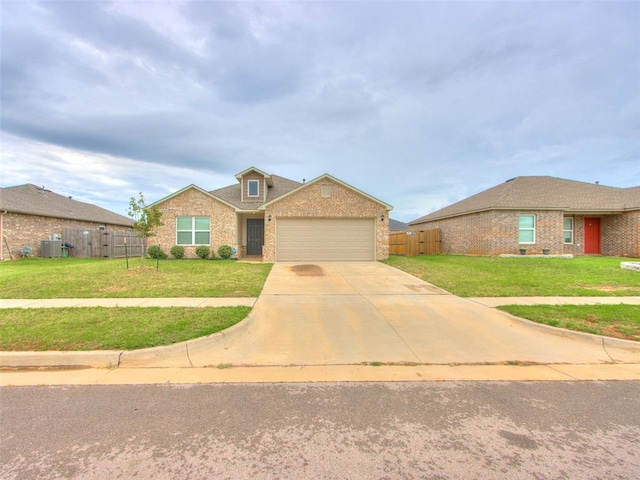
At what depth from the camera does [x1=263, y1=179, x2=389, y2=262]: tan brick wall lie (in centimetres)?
1597

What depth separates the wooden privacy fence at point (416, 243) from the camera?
Result: 20.8m

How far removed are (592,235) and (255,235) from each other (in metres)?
21.3

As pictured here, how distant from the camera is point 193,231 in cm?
1745

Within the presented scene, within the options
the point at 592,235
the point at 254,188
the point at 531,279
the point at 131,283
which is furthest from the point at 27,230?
the point at 592,235

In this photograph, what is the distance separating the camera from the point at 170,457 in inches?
97.3

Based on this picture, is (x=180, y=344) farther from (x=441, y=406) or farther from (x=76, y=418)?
(x=441, y=406)

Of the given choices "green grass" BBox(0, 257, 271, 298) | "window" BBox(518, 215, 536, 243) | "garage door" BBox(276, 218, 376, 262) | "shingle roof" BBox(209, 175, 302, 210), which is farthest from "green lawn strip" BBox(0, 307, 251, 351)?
"window" BBox(518, 215, 536, 243)

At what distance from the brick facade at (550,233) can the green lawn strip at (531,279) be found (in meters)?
3.61

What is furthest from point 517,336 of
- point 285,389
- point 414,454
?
point 285,389

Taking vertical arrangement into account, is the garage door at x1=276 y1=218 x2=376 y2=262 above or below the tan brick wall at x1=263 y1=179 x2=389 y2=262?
below

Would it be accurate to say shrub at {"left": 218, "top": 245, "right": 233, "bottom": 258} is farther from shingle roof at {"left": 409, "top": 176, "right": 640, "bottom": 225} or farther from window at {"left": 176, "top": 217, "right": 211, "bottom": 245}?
shingle roof at {"left": 409, "top": 176, "right": 640, "bottom": 225}

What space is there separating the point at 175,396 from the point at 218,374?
0.65m

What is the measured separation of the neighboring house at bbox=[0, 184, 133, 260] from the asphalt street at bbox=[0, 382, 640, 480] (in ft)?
64.4

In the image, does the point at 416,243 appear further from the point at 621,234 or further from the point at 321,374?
the point at 321,374
